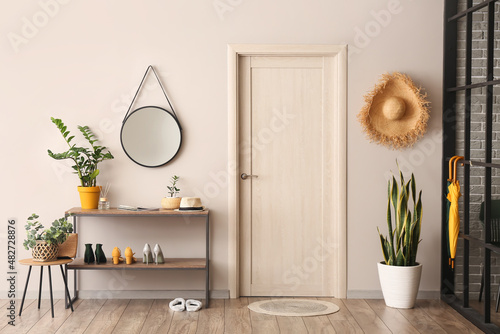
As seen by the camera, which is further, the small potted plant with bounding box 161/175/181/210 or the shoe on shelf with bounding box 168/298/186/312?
the small potted plant with bounding box 161/175/181/210

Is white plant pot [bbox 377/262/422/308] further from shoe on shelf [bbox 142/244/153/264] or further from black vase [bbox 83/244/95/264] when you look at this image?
black vase [bbox 83/244/95/264]

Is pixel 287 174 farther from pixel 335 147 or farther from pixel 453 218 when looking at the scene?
pixel 453 218

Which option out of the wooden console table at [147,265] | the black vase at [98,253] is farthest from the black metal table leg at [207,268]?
the black vase at [98,253]

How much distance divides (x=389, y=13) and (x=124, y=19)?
80.5 inches

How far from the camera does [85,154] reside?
4.61 m

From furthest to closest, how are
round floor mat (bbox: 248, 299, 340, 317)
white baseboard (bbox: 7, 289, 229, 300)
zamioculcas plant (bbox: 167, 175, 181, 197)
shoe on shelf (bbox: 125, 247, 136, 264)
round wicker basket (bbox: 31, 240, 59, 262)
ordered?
white baseboard (bbox: 7, 289, 229, 300), zamioculcas plant (bbox: 167, 175, 181, 197), shoe on shelf (bbox: 125, 247, 136, 264), round floor mat (bbox: 248, 299, 340, 317), round wicker basket (bbox: 31, 240, 59, 262)

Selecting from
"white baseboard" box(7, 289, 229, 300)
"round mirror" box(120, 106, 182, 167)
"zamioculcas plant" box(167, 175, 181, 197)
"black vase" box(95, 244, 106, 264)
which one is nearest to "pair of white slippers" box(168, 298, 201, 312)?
"white baseboard" box(7, 289, 229, 300)

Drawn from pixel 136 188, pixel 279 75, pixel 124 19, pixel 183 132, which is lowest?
pixel 136 188

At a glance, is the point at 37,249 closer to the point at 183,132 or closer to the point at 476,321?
the point at 183,132

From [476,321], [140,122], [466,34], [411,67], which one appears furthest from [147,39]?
[476,321]

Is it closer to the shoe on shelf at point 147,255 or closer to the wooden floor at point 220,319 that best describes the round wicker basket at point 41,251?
the wooden floor at point 220,319

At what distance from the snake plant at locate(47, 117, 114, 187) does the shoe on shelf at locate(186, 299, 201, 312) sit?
3.71 ft

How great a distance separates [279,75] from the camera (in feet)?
15.6

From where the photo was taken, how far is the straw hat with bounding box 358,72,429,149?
4.65m
